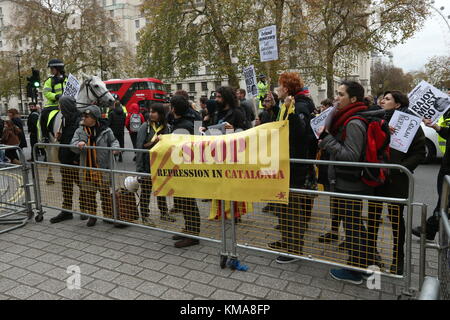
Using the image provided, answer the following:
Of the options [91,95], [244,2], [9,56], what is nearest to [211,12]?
[244,2]

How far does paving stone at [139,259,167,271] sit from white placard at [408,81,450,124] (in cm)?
349

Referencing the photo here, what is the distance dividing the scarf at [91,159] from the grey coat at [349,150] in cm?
321

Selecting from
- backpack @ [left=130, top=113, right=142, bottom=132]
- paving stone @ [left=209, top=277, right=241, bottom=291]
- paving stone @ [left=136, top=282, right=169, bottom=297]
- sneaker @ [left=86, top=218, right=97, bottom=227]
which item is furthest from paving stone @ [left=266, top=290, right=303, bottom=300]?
backpack @ [left=130, top=113, right=142, bottom=132]

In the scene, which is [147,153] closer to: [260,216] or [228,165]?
[228,165]

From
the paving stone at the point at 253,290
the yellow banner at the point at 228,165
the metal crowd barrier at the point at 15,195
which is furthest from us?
the metal crowd barrier at the point at 15,195

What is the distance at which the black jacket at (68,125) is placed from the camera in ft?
18.8

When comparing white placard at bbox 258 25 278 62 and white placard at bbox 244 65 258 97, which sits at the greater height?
white placard at bbox 258 25 278 62

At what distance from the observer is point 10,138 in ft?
37.1

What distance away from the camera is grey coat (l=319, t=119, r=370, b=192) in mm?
3480

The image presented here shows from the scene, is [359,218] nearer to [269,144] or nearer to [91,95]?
[269,144]

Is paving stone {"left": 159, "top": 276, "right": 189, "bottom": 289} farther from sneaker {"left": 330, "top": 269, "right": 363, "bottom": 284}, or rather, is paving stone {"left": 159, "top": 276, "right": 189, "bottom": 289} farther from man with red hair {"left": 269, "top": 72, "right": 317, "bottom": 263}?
sneaker {"left": 330, "top": 269, "right": 363, "bottom": 284}

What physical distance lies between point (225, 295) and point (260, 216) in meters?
1.85

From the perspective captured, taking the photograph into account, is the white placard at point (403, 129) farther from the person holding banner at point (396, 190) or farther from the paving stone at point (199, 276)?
the paving stone at point (199, 276)

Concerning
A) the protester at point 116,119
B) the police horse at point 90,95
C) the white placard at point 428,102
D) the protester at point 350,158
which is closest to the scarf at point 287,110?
the protester at point 350,158
